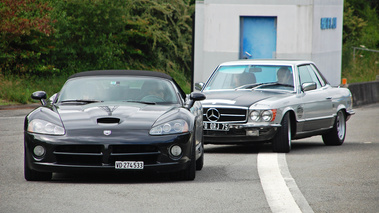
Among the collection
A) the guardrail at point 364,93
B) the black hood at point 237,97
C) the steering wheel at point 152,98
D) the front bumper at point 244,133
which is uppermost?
the steering wheel at point 152,98

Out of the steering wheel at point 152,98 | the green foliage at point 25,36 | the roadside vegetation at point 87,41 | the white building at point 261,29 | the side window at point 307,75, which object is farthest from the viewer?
the white building at point 261,29

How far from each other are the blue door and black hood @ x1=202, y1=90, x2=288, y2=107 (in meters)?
15.7

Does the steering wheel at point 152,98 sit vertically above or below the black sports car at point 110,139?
above

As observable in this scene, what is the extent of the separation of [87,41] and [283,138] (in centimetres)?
1830

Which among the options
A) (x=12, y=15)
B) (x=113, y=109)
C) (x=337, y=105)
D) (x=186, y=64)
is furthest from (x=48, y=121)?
(x=186, y=64)

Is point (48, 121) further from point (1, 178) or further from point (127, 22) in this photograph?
point (127, 22)

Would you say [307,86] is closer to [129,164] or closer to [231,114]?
[231,114]

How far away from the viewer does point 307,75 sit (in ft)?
49.1

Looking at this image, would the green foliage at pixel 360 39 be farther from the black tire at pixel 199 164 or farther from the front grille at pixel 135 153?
the front grille at pixel 135 153

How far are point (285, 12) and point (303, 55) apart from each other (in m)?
1.68

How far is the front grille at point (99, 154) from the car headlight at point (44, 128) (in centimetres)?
19

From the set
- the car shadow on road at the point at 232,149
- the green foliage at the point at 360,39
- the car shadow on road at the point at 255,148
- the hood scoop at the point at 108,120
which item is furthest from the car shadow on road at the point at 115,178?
the green foliage at the point at 360,39

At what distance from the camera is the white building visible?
29531 mm

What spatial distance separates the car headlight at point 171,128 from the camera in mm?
9305
